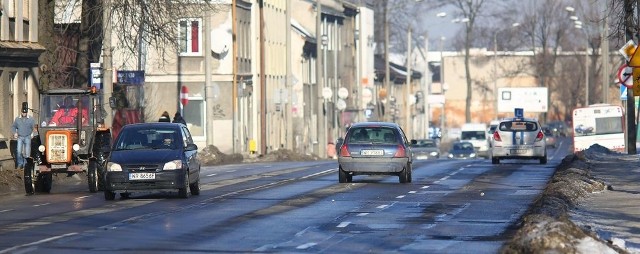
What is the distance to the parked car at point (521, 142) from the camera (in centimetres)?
4909

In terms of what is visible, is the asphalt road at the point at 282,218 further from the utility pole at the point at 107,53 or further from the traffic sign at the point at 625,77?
the utility pole at the point at 107,53

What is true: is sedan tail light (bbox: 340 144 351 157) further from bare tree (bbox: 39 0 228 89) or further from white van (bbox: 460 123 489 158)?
white van (bbox: 460 123 489 158)

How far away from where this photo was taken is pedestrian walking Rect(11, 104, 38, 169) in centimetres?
3422

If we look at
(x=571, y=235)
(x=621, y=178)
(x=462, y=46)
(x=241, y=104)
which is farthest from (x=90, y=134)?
(x=462, y=46)

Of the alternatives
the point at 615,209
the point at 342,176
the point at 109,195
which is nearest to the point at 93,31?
the point at 342,176

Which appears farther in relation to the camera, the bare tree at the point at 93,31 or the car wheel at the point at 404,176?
the bare tree at the point at 93,31

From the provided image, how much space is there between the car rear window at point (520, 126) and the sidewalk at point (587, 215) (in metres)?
8.69

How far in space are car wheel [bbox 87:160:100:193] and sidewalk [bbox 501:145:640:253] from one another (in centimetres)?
950

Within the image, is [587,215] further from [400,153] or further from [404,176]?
[404,176]

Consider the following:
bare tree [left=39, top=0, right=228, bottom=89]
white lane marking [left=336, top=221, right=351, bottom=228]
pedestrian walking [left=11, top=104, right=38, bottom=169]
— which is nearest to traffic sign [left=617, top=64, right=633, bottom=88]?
bare tree [left=39, top=0, right=228, bottom=89]

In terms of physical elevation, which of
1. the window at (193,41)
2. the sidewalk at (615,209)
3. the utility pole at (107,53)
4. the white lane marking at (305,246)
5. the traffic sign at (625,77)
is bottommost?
the white lane marking at (305,246)

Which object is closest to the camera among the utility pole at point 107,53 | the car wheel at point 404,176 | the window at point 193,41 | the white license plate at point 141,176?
the white license plate at point 141,176

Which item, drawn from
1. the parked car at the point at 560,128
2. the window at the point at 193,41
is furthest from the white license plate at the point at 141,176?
the parked car at the point at 560,128

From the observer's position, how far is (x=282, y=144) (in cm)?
8225
